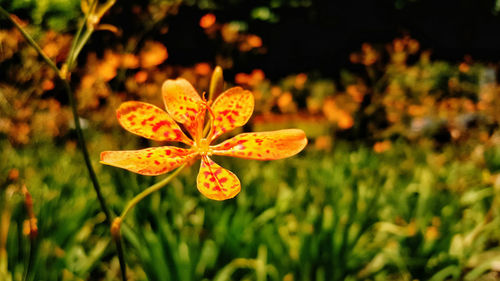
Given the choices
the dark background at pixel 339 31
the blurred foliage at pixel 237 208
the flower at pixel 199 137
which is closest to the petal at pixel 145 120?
the flower at pixel 199 137

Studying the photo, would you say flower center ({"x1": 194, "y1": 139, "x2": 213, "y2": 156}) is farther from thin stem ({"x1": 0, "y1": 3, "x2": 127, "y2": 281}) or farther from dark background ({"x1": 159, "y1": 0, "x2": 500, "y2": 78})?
dark background ({"x1": 159, "y1": 0, "x2": 500, "y2": 78})

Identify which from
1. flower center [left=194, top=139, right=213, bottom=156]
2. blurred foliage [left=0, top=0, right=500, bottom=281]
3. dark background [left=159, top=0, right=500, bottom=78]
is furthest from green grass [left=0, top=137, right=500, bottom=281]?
dark background [left=159, top=0, right=500, bottom=78]

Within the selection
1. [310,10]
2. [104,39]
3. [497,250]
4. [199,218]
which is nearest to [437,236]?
[497,250]

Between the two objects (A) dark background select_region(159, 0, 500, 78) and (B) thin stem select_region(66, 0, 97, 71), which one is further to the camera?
(A) dark background select_region(159, 0, 500, 78)

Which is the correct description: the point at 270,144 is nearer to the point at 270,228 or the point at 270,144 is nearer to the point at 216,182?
the point at 216,182

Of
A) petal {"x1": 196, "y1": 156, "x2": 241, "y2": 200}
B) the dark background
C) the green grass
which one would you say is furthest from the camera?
the dark background

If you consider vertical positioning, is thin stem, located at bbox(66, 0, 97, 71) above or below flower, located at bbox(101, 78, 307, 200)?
above
